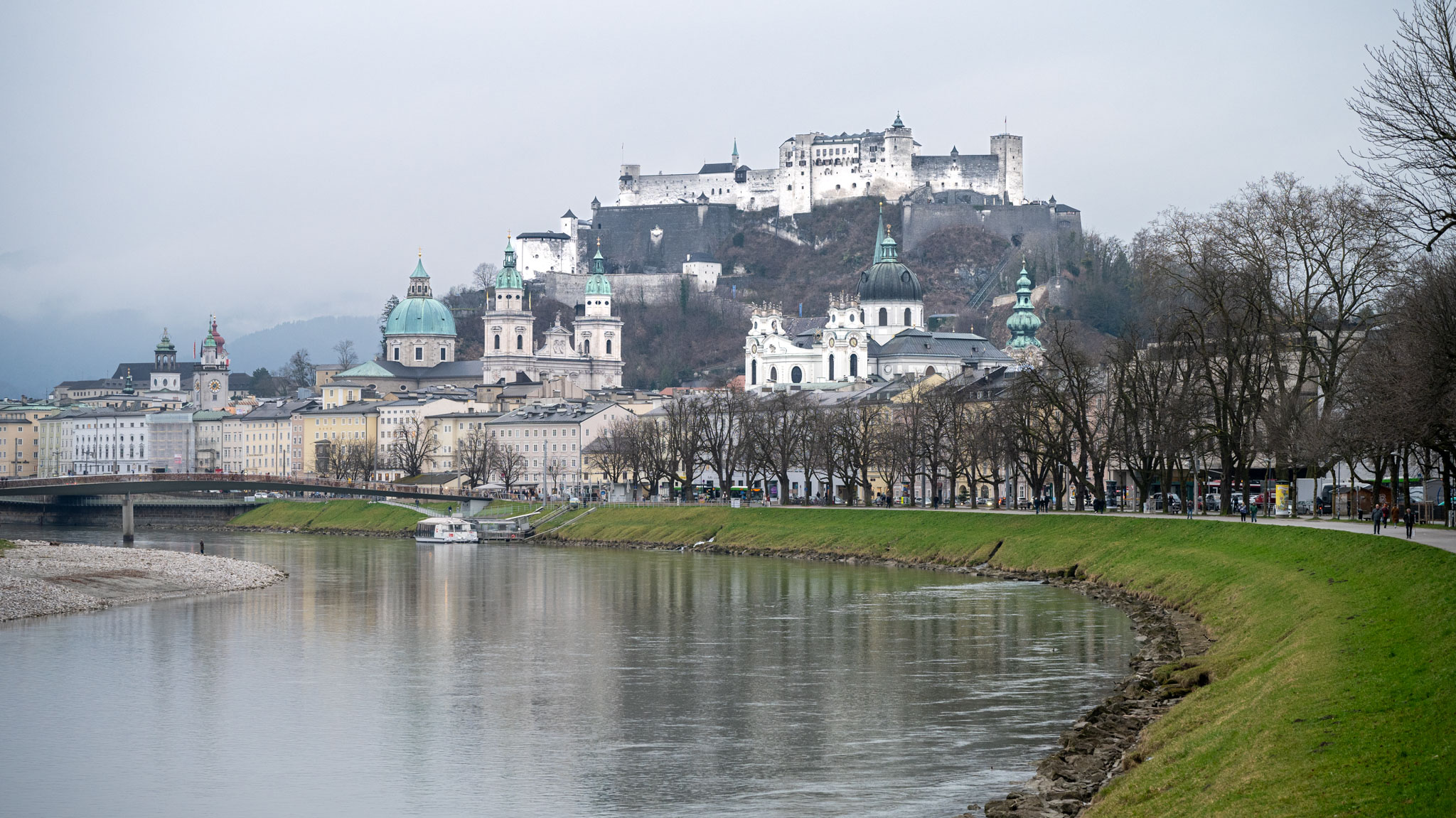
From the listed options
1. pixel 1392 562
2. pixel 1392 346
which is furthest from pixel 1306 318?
pixel 1392 562

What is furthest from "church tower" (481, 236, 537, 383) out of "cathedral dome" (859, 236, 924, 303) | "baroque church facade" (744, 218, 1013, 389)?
"cathedral dome" (859, 236, 924, 303)

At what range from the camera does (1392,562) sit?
25859 millimetres

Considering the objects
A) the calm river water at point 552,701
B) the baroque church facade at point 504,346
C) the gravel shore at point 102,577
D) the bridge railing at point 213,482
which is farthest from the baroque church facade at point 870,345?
the calm river water at point 552,701

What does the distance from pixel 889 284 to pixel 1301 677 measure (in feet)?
377

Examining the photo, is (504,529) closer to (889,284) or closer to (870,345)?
(870,345)

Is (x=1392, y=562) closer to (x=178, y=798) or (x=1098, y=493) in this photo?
(x=178, y=798)

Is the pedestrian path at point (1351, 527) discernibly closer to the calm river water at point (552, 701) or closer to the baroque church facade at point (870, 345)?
the calm river water at point (552, 701)

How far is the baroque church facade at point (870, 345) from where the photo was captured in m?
121

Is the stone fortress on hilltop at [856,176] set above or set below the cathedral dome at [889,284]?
above

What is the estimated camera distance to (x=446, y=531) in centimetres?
7781

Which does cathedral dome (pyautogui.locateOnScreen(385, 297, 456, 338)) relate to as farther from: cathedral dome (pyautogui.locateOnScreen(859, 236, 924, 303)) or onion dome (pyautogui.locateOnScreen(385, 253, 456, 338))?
cathedral dome (pyautogui.locateOnScreen(859, 236, 924, 303))

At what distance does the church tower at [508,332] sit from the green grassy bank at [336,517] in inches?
2187

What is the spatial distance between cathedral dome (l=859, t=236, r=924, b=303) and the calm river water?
88442 mm

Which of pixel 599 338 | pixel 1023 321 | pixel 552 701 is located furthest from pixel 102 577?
pixel 599 338
